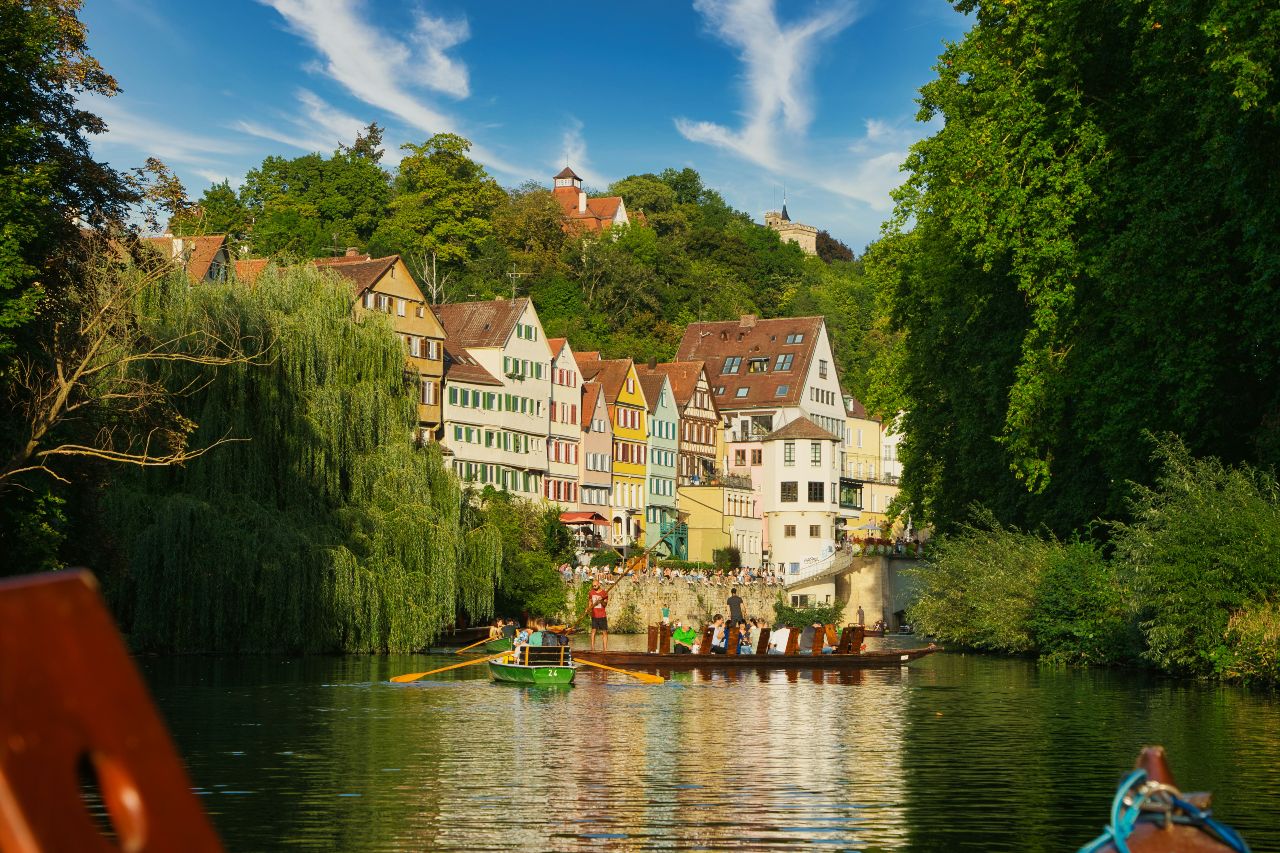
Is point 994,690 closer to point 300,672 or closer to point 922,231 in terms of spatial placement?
point 300,672

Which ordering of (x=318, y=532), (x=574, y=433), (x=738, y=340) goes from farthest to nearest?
(x=738, y=340)
(x=574, y=433)
(x=318, y=532)

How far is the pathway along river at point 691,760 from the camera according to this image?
1438cm

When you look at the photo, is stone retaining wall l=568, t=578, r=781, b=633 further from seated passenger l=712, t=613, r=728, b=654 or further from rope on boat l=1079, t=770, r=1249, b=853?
rope on boat l=1079, t=770, r=1249, b=853

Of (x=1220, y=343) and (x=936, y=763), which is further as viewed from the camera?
(x=1220, y=343)

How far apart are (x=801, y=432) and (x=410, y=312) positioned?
3764cm

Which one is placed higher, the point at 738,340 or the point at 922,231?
the point at 738,340

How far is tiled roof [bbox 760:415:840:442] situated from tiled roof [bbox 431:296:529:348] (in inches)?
1054

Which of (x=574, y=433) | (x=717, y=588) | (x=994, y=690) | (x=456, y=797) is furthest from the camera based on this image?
(x=574, y=433)

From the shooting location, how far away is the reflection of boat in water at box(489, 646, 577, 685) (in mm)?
36062

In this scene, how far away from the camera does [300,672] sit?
121ft

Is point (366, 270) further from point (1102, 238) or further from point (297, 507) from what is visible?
point (1102, 238)

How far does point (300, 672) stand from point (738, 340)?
82912 mm

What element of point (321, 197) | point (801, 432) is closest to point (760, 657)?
point (801, 432)

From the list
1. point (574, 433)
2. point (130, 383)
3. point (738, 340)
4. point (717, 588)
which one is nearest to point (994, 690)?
point (130, 383)
